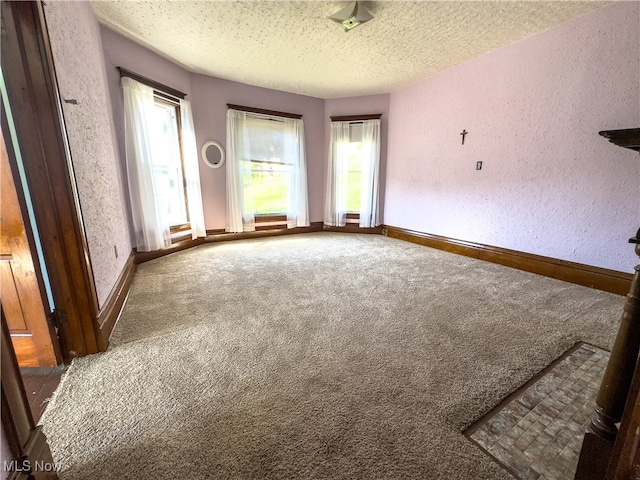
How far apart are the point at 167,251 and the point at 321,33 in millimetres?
3117

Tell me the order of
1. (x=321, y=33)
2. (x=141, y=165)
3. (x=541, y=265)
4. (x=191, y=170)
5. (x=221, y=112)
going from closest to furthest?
(x=321, y=33), (x=541, y=265), (x=141, y=165), (x=191, y=170), (x=221, y=112)

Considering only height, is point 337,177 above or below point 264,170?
below

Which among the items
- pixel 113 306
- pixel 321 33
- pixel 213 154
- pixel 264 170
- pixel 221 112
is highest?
pixel 321 33

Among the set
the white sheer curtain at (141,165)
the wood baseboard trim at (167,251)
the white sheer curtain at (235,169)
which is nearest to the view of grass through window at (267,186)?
the white sheer curtain at (235,169)

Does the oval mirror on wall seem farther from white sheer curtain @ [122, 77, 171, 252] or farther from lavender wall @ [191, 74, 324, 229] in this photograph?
white sheer curtain @ [122, 77, 171, 252]

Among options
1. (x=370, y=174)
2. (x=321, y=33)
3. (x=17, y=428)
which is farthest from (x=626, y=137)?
(x=370, y=174)

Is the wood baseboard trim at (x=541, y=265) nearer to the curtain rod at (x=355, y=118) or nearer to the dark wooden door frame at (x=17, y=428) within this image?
the curtain rod at (x=355, y=118)

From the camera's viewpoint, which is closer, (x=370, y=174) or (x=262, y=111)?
(x=262, y=111)

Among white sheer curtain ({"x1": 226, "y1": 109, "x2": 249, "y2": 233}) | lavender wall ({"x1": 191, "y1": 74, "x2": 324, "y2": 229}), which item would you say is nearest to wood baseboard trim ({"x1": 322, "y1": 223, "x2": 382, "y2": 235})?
lavender wall ({"x1": 191, "y1": 74, "x2": 324, "y2": 229})

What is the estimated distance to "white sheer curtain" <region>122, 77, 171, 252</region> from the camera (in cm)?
294

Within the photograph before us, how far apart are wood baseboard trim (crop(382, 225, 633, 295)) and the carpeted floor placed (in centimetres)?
18

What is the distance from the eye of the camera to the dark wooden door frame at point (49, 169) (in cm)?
125

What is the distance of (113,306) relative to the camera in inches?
74.7

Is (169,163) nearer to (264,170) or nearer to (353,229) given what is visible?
(264,170)
